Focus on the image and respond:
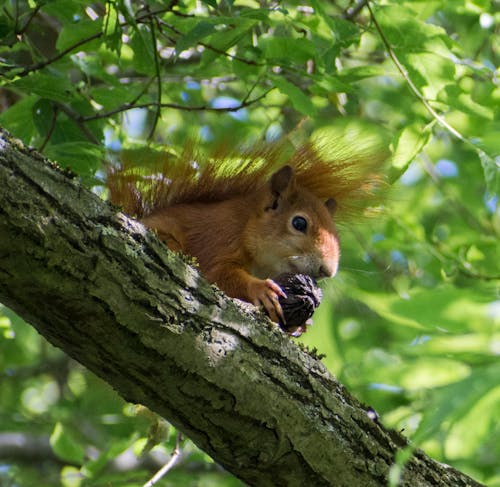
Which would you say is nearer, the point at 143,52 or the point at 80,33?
the point at 80,33

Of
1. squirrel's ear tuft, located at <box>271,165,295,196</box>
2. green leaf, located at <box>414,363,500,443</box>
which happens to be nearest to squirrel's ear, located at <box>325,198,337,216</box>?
squirrel's ear tuft, located at <box>271,165,295,196</box>

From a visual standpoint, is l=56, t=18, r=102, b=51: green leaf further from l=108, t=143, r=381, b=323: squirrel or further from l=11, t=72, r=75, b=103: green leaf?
l=108, t=143, r=381, b=323: squirrel

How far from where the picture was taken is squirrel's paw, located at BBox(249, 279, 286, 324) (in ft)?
8.91

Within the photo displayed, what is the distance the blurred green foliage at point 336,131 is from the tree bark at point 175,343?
192 millimetres

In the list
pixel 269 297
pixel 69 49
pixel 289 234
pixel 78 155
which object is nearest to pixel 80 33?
pixel 69 49

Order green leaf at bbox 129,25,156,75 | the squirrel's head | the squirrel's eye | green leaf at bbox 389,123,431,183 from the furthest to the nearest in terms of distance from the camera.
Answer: the squirrel's eye, the squirrel's head, green leaf at bbox 129,25,156,75, green leaf at bbox 389,123,431,183

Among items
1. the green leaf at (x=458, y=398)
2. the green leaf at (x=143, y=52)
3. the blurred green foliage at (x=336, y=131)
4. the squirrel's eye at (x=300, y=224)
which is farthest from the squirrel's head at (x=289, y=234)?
the green leaf at (x=458, y=398)

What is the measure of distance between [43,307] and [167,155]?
1379 millimetres

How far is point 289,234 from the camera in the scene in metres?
3.36

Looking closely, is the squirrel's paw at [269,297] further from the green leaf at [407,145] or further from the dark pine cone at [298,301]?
the green leaf at [407,145]

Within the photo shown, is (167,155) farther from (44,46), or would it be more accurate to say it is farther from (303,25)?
(44,46)

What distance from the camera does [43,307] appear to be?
1989 millimetres

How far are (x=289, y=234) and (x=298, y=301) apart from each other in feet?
2.09

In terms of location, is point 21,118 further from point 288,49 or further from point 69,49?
point 288,49
